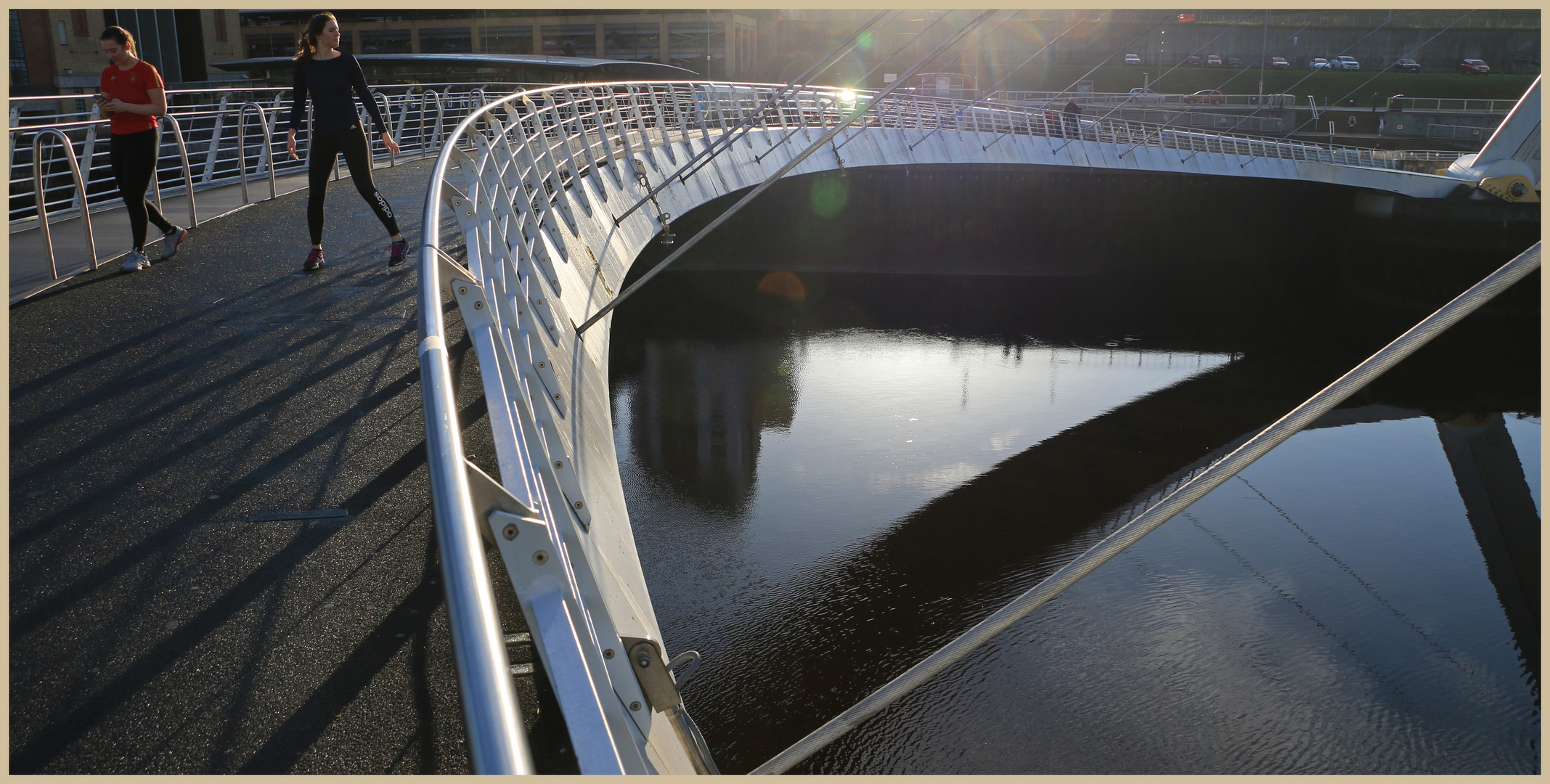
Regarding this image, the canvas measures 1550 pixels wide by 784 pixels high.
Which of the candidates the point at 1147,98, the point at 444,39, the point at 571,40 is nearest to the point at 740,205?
the point at 1147,98

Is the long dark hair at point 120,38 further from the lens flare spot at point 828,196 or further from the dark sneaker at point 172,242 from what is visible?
the lens flare spot at point 828,196

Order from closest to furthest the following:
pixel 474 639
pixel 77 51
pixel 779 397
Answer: pixel 474 639
pixel 779 397
pixel 77 51

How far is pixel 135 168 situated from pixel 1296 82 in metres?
57.8

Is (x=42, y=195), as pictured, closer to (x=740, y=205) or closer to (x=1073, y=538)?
(x=740, y=205)

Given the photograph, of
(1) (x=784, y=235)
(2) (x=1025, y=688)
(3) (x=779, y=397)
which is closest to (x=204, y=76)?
(1) (x=784, y=235)

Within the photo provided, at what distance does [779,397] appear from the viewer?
18.8m

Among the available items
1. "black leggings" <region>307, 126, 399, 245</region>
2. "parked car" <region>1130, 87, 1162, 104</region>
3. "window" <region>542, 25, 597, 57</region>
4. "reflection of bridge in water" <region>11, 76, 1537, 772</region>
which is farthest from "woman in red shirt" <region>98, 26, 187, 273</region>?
"window" <region>542, 25, 597, 57</region>

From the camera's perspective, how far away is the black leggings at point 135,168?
262 inches

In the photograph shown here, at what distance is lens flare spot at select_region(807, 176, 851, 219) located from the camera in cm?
2442

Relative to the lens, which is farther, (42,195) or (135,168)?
(135,168)

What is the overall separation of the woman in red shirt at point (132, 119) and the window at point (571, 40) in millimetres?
55951

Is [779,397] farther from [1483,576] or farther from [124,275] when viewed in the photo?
[124,275]

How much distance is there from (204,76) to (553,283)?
153 ft

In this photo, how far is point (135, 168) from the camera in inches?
263
